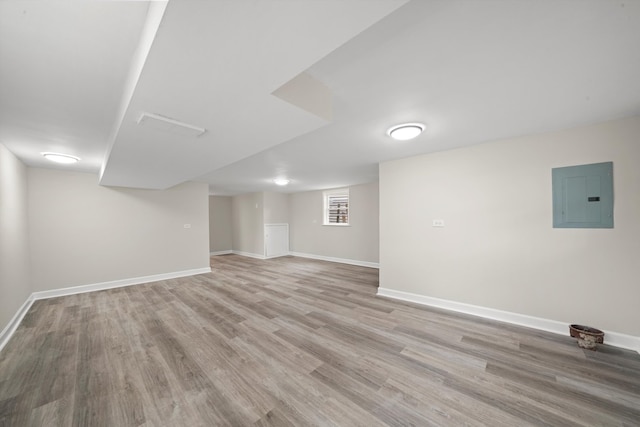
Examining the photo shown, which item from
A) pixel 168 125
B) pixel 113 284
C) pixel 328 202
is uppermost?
pixel 168 125

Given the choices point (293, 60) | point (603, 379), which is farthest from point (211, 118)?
point (603, 379)

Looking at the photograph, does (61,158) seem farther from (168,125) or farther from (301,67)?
(301,67)

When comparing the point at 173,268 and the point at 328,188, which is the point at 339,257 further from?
the point at 173,268

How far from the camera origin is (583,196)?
7.91 ft

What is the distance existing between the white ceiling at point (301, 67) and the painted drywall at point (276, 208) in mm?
4941

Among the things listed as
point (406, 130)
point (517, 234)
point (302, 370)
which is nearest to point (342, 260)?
point (517, 234)

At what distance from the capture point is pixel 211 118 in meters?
1.64

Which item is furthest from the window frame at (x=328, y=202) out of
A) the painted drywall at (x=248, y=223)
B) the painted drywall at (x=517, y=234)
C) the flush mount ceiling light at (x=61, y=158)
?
the flush mount ceiling light at (x=61, y=158)

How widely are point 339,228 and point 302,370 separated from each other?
16.6 feet

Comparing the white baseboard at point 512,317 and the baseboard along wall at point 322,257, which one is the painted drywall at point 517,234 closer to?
the white baseboard at point 512,317

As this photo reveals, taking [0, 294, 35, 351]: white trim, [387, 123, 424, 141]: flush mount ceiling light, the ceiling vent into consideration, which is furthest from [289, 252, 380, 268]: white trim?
[0, 294, 35, 351]: white trim

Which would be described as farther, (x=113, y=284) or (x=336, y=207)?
(x=336, y=207)

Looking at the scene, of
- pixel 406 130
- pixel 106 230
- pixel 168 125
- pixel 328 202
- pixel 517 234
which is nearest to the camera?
pixel 168 125

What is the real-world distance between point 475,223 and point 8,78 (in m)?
4.66
